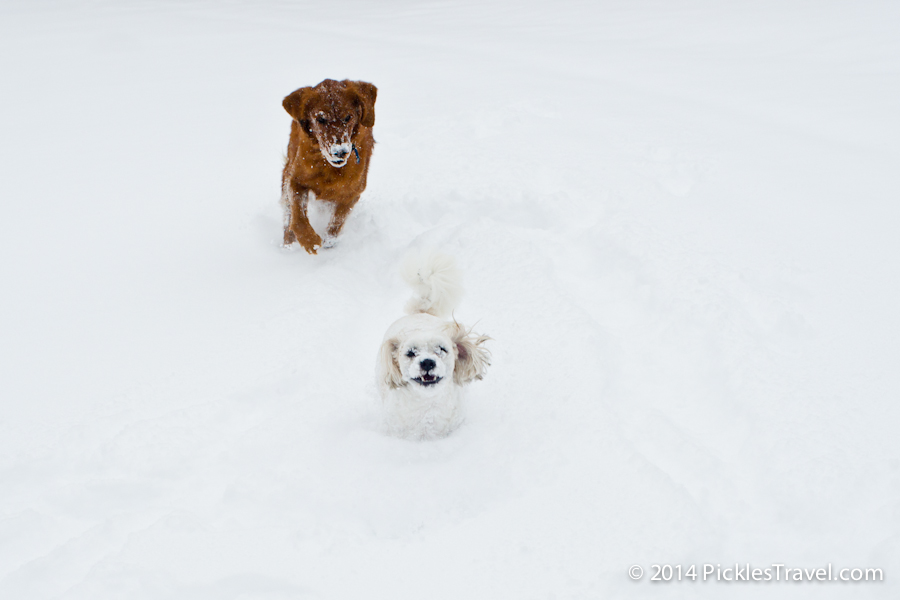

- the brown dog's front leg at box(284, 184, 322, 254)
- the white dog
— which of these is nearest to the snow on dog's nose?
the brown dog's front leg at box(284, 184, 322, 254)

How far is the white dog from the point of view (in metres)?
3.24

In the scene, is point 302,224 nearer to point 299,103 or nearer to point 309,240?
point 309,240

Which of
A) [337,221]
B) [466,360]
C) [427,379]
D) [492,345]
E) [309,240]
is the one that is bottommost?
[427,379]

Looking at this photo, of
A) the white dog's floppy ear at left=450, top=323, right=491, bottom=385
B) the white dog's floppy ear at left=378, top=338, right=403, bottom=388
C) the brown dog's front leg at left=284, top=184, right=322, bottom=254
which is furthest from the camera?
the brown dog's front leg at left=284, top=184, right=322, bottom=254

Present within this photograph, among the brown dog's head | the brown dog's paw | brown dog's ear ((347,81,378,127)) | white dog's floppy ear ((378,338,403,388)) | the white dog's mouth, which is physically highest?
brown dog's ear ((347,81,378,127))

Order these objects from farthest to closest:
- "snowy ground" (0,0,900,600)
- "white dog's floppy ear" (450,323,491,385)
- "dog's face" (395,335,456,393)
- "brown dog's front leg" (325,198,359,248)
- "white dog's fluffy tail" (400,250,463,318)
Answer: "brown dog's front leg" (325,198,359,248), "white dog's fluffy tail" (400,250,463,318), "white dog's floppy ear" (450,323,491,385), "dog's face" (395,335,456,393), "snowy ground" (0,0,900,600)

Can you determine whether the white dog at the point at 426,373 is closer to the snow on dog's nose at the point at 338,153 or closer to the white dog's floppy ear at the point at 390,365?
the white dog's floppy ear at the point at 390,365

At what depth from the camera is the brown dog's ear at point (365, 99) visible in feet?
16.0

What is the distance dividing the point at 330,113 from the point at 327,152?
10.9 inches

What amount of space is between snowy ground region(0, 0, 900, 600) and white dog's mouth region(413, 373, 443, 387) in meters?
0.36

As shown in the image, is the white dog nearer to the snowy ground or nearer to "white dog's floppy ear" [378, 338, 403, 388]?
"white dog's floppy ear" [378, 338, 403, 388]

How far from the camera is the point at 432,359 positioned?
3162mm

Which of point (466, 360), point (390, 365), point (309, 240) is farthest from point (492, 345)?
point (309, 240)

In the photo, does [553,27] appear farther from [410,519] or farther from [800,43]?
[410,519]
